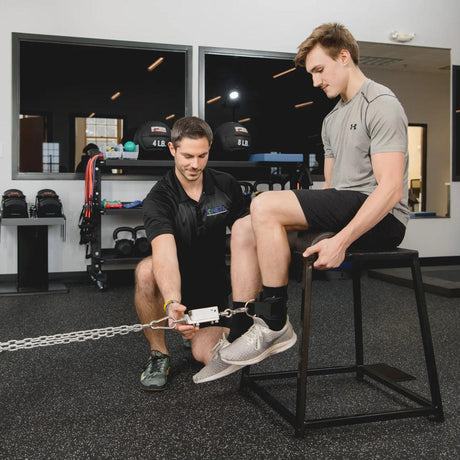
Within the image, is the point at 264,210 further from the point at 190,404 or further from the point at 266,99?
the point at 266,99

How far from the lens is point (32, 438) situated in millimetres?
1523

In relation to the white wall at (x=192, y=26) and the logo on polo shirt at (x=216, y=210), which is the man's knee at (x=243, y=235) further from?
the white wall at (x=192, y=26)

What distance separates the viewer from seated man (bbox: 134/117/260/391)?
1941 mm

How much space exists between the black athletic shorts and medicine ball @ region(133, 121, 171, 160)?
2883mm

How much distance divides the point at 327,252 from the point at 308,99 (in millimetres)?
4593

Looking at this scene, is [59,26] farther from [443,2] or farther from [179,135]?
[443,2]

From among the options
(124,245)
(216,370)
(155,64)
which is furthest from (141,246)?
(216,370)

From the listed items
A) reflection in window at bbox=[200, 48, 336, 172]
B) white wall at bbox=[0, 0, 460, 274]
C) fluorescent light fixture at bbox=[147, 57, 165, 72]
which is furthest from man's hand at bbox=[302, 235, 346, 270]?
fluorescent light fixture at bbox=[147, 57, 165, 72]

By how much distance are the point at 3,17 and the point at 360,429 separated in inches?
171

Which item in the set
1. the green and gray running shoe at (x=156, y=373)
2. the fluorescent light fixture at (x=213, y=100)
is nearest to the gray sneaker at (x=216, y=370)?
the green and gray running shoe at (x=156, y=373)

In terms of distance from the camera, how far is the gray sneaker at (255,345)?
154 cm

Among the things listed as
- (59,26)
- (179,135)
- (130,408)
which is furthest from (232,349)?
(59,26)

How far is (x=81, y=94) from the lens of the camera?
501cm

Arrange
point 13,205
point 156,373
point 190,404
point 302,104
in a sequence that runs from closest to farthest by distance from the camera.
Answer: point 190,404 < point 156,373 < point 13,205 < point 302,104
